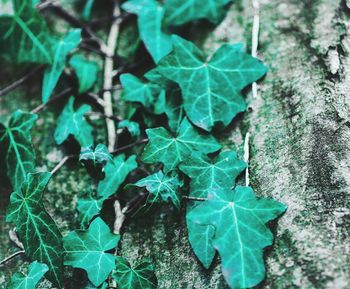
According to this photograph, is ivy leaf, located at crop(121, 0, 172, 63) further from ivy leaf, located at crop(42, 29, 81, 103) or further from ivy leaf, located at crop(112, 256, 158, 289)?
ivy leaf, located at crop(112, 256, 158, 289)

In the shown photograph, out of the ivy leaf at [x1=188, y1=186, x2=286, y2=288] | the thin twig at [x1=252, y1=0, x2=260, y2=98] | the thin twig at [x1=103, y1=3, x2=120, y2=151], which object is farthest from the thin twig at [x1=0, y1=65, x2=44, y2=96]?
the ivy leaf at [x1=188, y1=186, x2=286, y2=288]

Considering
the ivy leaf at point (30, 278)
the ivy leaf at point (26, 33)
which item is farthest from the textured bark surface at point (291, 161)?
the ivy leaf at point (26, 33)

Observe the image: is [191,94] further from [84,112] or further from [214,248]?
[214,248]

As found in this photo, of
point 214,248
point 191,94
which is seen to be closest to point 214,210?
point 214,248

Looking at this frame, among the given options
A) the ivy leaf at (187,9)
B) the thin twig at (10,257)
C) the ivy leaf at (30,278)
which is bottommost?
the thin twig at (10,257)

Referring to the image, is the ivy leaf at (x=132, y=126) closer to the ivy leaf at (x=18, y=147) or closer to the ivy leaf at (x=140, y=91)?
the ivy leaf at (x=140, y=91)

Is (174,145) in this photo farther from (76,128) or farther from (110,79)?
(110,79)

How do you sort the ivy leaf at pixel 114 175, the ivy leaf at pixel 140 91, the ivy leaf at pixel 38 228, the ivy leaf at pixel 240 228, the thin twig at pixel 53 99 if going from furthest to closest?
1. the thin twig at pixel 53 99
2. the ivy leaf at pixel 140 91
3. the ivy leaf at pixel 114 175
4. the ivy leaf at pixel 38 228
5. the ivy leaf at pixel 240 228
